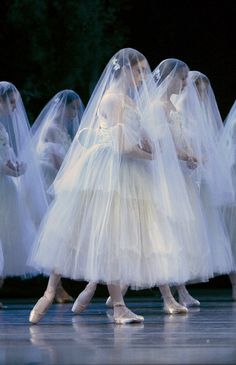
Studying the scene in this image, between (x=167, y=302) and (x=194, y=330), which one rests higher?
(x=194, y=330)

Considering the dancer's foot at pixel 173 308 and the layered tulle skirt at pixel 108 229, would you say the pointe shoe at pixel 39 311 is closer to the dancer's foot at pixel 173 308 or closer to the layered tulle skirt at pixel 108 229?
the layered tulle skirt at pixel 108 229

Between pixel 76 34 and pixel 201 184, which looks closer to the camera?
pixel 201 184

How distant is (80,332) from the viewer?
22.1 ft

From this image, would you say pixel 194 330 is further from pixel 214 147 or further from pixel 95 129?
pixel 214 147

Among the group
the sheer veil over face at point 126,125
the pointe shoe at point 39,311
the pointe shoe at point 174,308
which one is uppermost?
the sheer veil over face at point 126,125

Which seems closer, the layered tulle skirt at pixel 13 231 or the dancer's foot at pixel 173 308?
the dancer's foot at pixel 173 308

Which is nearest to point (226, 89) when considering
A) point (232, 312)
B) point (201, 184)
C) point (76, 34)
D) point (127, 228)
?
point (76, 34)

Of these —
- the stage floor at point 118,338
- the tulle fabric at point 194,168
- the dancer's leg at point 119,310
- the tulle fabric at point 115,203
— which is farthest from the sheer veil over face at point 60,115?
the dancer's leg at point 119,310

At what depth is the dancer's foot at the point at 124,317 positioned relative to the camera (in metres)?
7.36

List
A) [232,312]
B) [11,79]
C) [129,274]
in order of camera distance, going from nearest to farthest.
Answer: [129,274], [232,312], [11,79]

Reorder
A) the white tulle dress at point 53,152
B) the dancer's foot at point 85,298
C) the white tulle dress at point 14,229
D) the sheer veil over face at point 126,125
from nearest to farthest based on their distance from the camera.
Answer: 1. the sheer veil over face at point 126,125
2. the dancer's foot at point 85,298
3. the white tulle dress at point 14,229
4. the white tulle dress at point 53,152

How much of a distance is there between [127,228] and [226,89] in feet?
23.6

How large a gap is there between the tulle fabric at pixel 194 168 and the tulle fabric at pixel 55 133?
1522mm

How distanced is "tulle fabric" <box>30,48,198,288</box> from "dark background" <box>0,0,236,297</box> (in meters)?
6.07
